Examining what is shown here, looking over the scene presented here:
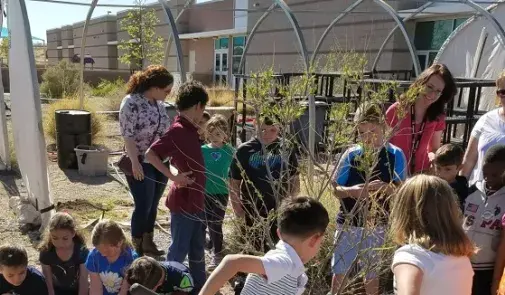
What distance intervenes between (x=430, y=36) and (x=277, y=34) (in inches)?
305

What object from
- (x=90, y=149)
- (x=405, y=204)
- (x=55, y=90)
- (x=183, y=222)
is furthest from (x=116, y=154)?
(x=55, y=90)

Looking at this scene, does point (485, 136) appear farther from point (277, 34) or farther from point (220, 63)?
point (220, 63)

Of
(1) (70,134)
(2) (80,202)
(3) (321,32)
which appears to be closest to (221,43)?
(3) (321,32)

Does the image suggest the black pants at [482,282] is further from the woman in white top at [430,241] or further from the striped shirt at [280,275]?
the striped shirt at [280,275]

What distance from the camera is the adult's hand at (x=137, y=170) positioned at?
3549mm

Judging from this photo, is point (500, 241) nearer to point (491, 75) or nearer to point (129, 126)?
point (129, 126)

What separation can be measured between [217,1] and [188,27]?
202 inches

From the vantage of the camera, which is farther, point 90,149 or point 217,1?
point 217,1

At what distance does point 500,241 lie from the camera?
7.86ft

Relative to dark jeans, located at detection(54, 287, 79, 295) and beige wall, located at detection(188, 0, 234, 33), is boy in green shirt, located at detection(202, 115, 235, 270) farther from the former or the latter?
beige wall, located at detection(188, 0, 234, 33)

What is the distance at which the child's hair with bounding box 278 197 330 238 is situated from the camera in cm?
168

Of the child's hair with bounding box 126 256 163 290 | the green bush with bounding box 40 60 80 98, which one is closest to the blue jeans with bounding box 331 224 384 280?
the child's hair with bounding box 126 256 163 290

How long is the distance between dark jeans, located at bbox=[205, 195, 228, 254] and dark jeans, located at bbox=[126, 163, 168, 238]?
1.49 feet

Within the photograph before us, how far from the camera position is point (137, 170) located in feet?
11.7
